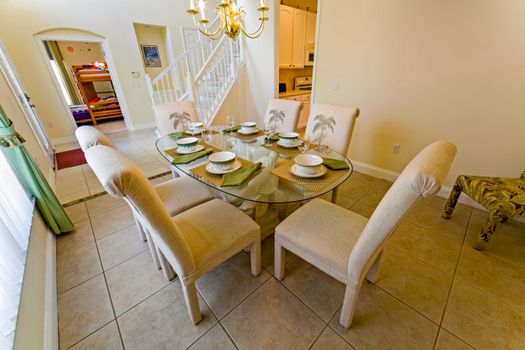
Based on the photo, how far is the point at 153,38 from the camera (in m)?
5.13

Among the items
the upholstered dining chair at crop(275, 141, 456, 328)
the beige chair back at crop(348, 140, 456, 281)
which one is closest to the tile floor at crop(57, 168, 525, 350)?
the upholstered dining chair at crop(275, 141, 456, 328)

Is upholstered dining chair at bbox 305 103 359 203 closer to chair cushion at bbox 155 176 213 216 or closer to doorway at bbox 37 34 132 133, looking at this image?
chair cushion at bbox 155 176 213 216

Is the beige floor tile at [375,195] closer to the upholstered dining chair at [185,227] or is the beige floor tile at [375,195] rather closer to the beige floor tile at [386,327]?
the beige floor tile at [386,327]

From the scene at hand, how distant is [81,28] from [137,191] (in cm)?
524

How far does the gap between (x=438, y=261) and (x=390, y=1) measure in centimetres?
238

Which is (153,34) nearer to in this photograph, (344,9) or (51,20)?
(51,20)

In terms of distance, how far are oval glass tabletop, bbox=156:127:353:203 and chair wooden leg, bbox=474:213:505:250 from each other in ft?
3.57

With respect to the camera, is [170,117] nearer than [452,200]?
No

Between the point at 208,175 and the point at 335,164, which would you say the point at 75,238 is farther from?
the point at 335,164

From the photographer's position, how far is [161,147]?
185 cm

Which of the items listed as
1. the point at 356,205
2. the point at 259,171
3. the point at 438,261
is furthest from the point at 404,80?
the point at 259,171

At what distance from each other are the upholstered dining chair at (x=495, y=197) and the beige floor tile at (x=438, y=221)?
18 cm

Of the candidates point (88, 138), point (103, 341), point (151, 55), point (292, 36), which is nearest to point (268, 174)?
point (88, 138)

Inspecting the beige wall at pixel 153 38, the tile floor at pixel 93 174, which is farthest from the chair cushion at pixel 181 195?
the beige wall at pixel 153 38
